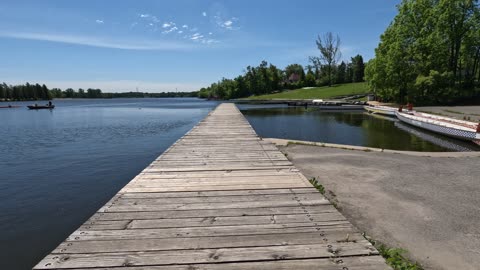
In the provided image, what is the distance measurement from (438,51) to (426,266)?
2012 inches

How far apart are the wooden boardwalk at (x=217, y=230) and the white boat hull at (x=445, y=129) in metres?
16.8

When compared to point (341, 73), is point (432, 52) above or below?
below

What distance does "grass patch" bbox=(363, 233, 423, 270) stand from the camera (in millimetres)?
3791

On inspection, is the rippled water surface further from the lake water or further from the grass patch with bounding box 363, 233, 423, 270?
the grass patch with bounding box 363, 233, 423, 270

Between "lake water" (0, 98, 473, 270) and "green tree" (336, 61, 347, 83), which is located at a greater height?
"green tree" (336, 61, 347, 83)

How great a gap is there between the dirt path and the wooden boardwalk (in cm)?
156

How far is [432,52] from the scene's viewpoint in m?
44.5

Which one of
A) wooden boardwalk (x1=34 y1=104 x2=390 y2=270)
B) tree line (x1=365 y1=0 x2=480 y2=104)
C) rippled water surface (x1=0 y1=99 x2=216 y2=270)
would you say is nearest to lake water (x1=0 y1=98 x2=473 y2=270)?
rippled water surface (x1=0 y1=99 x2=216 y2=270)

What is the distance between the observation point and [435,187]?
25.0 ft

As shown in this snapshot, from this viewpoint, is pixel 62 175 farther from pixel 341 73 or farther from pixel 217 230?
pixel 341 73

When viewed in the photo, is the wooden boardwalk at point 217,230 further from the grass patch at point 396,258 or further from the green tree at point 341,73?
the green tree at point 341,73

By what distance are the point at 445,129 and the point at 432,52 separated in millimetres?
30940

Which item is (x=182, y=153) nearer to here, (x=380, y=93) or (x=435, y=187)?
(x=435, y=187)

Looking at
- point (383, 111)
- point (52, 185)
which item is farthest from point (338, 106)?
point (52, 185)
